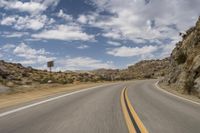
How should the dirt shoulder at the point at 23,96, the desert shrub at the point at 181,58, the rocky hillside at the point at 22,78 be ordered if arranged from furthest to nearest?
the desert shrub at the point at 181,58 < the rocky hillside at the point at 22,78 < the dirt shoulder at the point at 23,96

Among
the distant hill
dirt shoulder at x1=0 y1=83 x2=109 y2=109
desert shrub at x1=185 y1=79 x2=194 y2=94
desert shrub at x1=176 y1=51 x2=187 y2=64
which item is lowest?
dirt shoulder at x1=0 y1=83 x2=109 y2=109

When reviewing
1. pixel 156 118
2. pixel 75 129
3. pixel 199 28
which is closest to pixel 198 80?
pixel 199 28

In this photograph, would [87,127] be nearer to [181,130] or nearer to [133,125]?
[133,125]

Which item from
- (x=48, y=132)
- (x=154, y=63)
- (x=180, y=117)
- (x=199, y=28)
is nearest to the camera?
(x=48, y=132)

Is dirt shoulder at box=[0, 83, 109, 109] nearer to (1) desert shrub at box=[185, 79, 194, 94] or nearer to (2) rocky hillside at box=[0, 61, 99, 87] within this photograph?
(2) rocky hillside at box=[0, 61, 99, 87]

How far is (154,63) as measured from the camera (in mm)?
174375

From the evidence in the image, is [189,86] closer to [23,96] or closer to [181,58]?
[23,96]

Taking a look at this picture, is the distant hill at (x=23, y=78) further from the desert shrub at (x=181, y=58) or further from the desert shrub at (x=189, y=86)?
the desert shrub at (x=181, y=58)

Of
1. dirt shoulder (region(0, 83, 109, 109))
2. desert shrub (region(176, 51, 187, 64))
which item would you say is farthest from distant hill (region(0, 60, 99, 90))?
desert shrub (region(176, 51, 187, 64))

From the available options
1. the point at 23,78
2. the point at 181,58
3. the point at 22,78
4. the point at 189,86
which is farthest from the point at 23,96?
the point at 23,78

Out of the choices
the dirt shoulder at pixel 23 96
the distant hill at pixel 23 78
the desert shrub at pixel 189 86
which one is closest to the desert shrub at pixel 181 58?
the desert shrub at pixel 189 86

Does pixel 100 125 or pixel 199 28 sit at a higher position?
pixel 199 28

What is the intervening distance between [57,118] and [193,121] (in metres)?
4.57

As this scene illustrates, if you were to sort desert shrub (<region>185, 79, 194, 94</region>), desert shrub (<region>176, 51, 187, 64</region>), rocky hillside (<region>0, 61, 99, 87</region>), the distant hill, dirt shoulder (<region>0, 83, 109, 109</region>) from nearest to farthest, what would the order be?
dirt shoulder (<region>0, 83, 109, 109</region>)
desert shrub (<region>185, 79, 194, 94</region>)
the distant hill
rocky hillside (<region>0, 61, 99, 87</region>)
desert shrub (<region>176, 51, 187, 64</region>)
